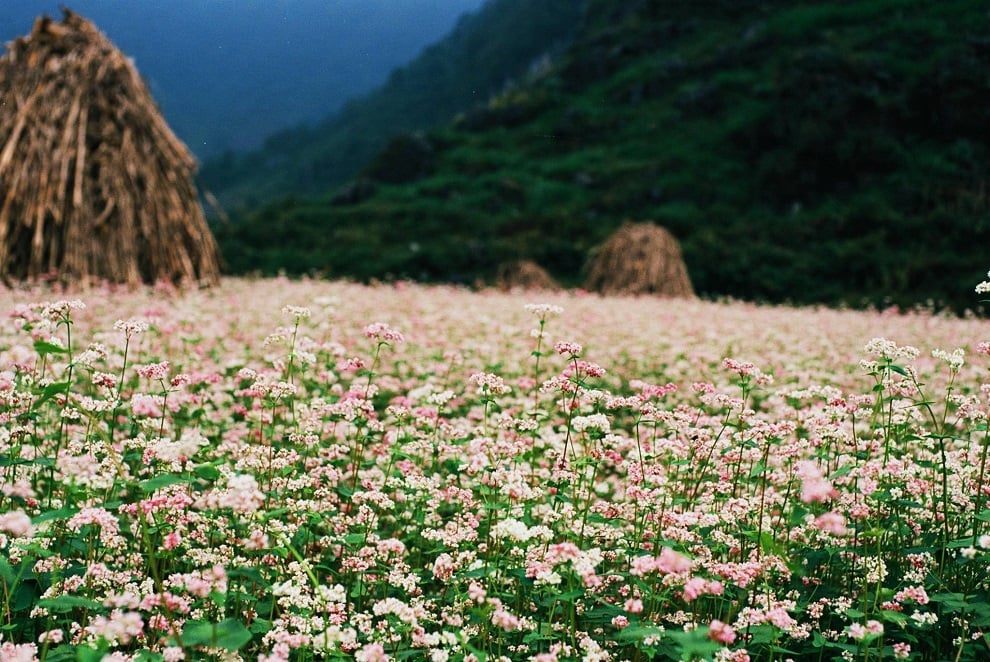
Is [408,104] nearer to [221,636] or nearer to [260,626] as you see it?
[260,626]

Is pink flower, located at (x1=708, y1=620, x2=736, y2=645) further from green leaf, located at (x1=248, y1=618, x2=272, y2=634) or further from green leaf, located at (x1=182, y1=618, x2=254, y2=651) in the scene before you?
green leaf, located at (x1=248, y1=618, x2=272, y2=634)

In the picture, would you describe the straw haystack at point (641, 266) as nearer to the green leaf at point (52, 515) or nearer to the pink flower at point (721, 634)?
the pink flower at point (721, 634)

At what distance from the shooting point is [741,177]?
34875mm

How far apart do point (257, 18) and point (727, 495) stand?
A: 225723 millimetres

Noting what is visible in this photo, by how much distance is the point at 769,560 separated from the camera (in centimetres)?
300

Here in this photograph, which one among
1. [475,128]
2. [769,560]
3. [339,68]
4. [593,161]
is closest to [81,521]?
[769,560]

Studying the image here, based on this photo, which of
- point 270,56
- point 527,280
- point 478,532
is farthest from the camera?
point 270,56

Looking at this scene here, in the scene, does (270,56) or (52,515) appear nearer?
(52,515)

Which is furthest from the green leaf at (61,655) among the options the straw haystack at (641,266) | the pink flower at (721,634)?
the straw haystack at (641,266)

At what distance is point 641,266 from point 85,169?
14.3 meters

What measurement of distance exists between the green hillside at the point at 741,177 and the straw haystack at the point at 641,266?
2740mm

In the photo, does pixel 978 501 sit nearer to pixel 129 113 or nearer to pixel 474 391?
pixel 474 391

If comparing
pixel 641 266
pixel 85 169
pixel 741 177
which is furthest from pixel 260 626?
pixel 741 177

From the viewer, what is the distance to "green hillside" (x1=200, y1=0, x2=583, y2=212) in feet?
258
